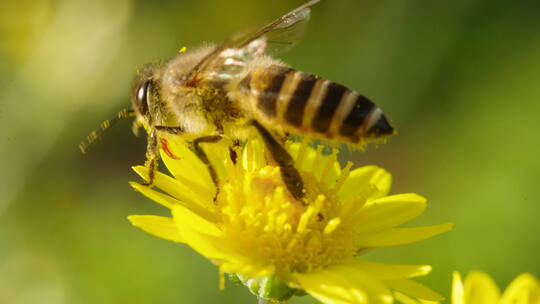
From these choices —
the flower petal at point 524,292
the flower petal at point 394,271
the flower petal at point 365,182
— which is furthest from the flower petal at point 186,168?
the flower petal at point 524,292

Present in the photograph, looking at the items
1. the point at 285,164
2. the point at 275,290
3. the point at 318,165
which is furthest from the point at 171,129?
the point at 275,290

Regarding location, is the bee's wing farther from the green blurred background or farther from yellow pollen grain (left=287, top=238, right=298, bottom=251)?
the green blurred background

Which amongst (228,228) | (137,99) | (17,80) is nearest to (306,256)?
(228,228)

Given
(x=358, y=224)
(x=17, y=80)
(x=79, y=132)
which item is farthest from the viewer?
(x=79, y=132)

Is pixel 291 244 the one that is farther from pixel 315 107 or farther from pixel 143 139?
pixel 143 139

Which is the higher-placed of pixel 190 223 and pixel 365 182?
pixel 190 223

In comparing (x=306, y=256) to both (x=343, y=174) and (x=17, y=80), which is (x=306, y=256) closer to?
(x=343, y=174)

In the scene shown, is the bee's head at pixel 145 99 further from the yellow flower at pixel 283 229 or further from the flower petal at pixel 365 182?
the flower petal at pixel 365 182
